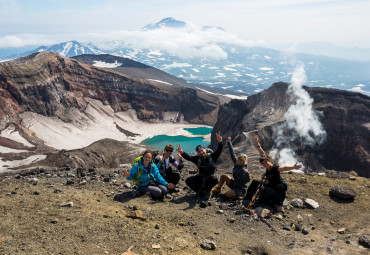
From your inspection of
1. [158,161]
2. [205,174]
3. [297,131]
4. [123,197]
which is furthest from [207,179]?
[297,131]

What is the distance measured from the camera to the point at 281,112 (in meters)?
61.3

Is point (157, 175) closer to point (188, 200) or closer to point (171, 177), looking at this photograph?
point (171, 177)

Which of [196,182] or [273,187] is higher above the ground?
[273,187]

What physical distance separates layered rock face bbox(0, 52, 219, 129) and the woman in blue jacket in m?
77.2

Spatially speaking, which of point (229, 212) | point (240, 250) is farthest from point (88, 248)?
point (229, 212)

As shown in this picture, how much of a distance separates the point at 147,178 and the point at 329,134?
1956 inches

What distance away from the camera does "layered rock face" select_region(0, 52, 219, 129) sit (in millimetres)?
90062

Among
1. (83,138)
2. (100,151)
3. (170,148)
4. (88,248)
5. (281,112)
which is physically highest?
(170,148)

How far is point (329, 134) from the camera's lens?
52.6m

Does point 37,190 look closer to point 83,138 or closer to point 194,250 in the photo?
point 194,250

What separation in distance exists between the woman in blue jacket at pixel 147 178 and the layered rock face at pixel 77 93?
77.2 m

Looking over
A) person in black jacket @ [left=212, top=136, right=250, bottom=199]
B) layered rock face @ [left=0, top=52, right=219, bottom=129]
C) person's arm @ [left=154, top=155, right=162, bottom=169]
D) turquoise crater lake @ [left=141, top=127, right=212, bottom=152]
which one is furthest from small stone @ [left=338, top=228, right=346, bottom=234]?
turquoise crater lake @ [left=141, top=127, right=212, bottom=152]

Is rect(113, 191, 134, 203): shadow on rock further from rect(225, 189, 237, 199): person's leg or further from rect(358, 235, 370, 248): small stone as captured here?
rect(358, 235, 370, 248): small stone

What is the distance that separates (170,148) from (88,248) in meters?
5.58
